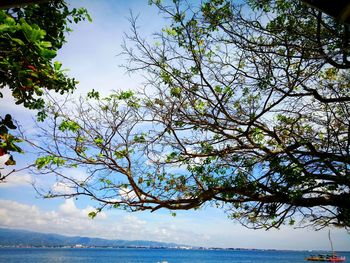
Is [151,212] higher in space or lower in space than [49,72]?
lower

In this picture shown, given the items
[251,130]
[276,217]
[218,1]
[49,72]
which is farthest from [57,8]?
[276,217]

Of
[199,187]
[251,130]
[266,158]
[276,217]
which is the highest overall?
[251,130]

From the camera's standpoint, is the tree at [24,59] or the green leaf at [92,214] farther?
the green leaf at [92,214]

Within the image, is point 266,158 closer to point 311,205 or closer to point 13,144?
point 311,205

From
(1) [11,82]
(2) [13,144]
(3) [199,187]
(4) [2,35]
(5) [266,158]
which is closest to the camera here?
(4) [2,35]

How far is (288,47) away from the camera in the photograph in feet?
16.4

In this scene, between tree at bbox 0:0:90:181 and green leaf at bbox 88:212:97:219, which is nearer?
tree at bbox 0:0:90:181

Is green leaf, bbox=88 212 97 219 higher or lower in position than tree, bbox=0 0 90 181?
lower

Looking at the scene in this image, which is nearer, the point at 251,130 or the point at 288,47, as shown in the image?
the point at 288,47

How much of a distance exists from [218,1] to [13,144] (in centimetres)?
455

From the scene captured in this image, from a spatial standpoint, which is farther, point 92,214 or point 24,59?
point 92,214

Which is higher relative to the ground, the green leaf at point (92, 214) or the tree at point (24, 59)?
the tree at point (24, 59)

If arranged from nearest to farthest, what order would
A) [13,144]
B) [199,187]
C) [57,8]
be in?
[13,144], [57,8], [199,187]

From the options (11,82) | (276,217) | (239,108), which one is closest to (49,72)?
(11,82)
